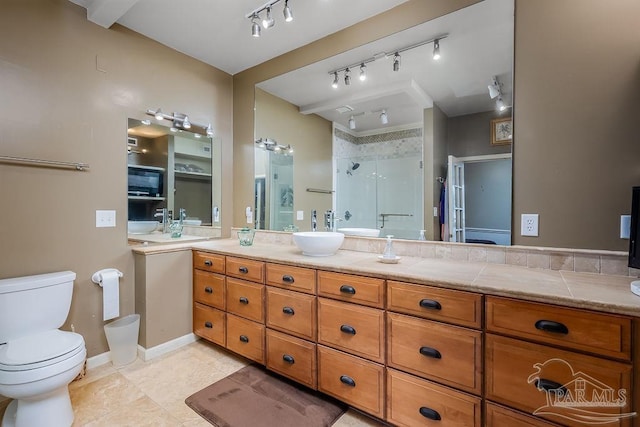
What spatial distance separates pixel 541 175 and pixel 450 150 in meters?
0.55

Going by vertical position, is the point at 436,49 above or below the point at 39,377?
above

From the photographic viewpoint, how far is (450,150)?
2.01 meters

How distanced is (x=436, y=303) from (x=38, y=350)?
2119mm

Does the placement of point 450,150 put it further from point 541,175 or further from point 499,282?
point 499,282

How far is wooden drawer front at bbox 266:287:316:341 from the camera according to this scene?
1837 mm

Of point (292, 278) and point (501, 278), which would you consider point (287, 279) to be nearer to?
point (292, 278)

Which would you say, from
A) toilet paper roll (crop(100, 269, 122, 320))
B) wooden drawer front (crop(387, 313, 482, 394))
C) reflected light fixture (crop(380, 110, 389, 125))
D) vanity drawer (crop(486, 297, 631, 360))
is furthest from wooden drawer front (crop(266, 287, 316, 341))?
reflected light fixture (crop(380, 110, 389, 125))

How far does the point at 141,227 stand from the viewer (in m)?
2.54

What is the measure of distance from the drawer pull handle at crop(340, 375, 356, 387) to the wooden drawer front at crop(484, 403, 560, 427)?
0.67m

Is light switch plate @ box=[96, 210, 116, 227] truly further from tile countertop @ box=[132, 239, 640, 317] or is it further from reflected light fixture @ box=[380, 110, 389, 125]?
reflected light fixture @ box=[380, 110, 389, 125]

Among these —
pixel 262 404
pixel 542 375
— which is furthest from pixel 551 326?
pixel 262 404

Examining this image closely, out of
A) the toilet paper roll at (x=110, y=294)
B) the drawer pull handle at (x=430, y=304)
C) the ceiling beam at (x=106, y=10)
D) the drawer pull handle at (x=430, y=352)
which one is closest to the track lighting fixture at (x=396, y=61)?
the drawer pull handle at (x=430, y=304)

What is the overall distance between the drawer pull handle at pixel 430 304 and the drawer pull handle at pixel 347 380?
64 centimetres

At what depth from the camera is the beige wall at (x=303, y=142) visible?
8.95ft
